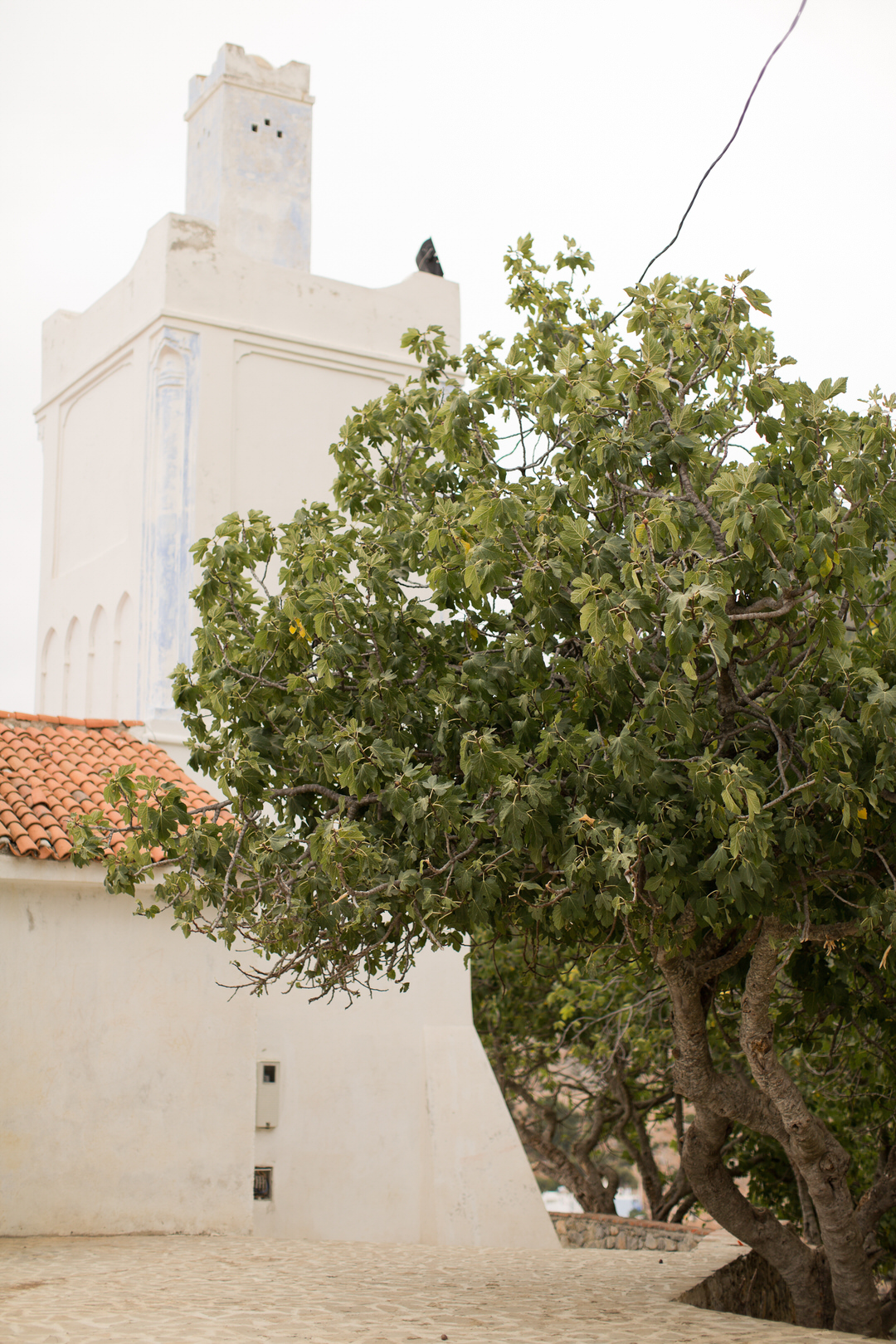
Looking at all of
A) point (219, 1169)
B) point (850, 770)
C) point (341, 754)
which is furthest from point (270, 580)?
point (850, 770)

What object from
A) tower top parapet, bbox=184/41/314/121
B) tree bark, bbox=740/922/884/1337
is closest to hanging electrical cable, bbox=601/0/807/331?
tree bark, bbox=740/922/884/1337

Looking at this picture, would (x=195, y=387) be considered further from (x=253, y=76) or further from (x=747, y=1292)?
(x=747, y=1292)

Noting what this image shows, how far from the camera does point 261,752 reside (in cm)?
732

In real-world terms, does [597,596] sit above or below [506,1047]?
above

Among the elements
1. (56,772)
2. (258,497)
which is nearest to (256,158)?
(258,497)

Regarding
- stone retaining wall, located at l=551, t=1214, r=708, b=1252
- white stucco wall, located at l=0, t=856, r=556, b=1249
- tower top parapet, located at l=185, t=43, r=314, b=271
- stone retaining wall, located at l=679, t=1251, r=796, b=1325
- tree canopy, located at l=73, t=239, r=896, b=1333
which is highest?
tower top parapet, located at l=185, t=43, r=314, b=271

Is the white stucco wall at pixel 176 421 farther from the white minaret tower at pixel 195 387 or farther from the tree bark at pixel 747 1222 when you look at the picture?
the tree bark at pixel 747 1222

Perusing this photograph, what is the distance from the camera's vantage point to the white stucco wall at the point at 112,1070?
1020 centimetres

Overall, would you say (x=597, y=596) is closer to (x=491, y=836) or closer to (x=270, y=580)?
(x=491, y=836)

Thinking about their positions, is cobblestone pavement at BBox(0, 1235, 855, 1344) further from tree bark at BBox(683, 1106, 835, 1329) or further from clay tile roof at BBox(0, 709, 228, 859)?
clay tile roof at BBox(0, 709, 228, 859)

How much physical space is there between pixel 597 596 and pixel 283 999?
27.3 feet

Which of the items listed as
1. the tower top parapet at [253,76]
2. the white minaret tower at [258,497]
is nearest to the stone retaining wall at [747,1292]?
the white minaret tower at [258,497]

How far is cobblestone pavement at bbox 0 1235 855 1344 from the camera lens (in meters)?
6.56

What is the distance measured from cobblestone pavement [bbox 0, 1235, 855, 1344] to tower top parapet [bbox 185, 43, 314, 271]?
11.5 m
